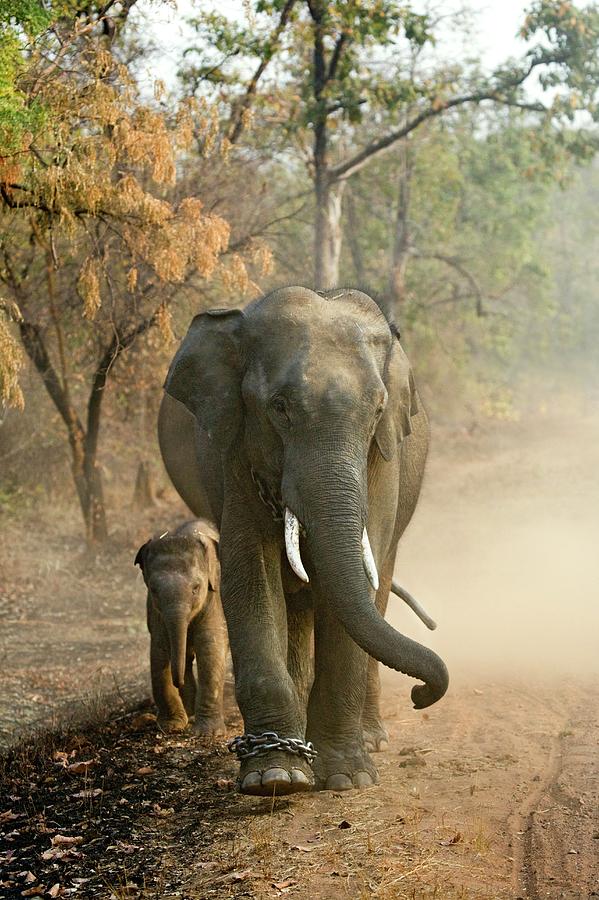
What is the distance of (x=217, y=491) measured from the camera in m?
7.89

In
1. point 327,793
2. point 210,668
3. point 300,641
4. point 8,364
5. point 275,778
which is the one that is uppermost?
point 8,364

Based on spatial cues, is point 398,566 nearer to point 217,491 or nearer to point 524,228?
point 217,491

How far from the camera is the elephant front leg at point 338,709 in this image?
7.24 metres

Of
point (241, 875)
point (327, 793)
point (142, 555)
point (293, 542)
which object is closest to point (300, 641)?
point (327, 793)

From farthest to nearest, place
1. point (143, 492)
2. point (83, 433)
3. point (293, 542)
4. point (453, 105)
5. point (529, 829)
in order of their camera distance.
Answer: point (143, 492) < point (453, 105) < point (83, 433) < point (293, 542) < point (529, 829)

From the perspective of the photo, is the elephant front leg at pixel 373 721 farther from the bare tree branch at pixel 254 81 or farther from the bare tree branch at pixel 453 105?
the bare tree branch at pixel 453 105

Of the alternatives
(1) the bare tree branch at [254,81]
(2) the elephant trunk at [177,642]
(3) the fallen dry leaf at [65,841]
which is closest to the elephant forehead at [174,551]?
(2) the elephant trunk at [177,642]

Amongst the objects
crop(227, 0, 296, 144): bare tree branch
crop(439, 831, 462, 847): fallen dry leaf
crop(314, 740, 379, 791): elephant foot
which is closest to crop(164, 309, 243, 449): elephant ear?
crop(314, 740, 379, 791): elephant foot

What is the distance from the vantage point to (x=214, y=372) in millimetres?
7211

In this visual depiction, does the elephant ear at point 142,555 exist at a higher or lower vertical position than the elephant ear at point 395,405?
lower

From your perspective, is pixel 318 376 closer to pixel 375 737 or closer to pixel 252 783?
pixel 252 783

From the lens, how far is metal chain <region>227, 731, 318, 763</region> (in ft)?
21.8

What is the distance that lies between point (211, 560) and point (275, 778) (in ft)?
11.8

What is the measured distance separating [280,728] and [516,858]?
4.86 ft
